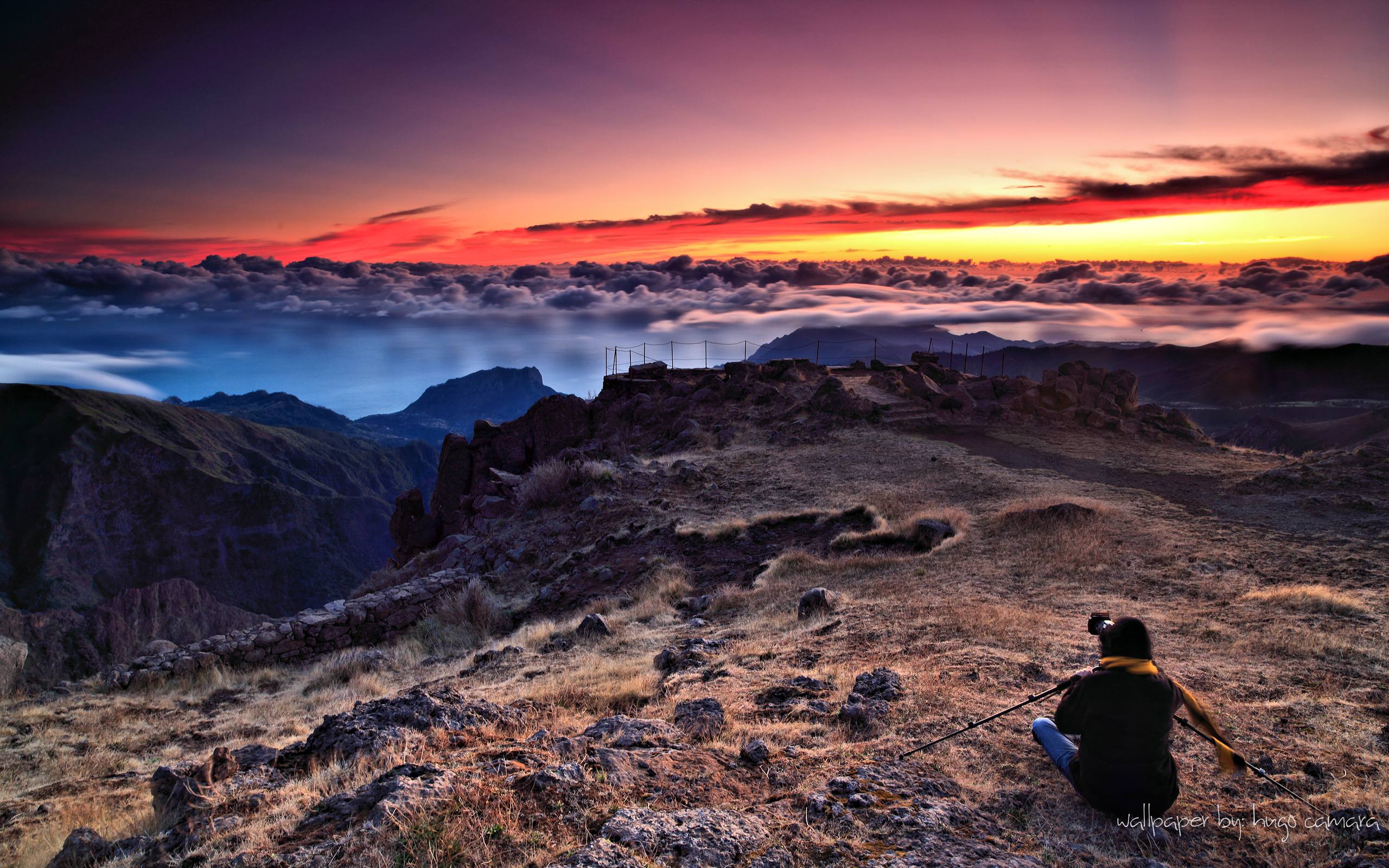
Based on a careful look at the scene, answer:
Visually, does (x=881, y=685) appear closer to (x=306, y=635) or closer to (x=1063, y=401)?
(x=306, y=635)

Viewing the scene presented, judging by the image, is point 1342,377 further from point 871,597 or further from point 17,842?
point 17,842

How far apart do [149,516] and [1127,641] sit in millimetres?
134717

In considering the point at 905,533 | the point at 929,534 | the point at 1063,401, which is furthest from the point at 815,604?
the point at 1063,401

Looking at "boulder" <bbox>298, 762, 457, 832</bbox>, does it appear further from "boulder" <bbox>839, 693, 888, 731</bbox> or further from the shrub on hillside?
the shrub on hillside

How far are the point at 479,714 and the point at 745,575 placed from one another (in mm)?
7222

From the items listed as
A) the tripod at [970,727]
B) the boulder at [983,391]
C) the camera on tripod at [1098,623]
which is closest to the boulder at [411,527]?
the boulder at [983,391]

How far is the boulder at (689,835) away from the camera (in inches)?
136

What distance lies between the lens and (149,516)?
105812mm

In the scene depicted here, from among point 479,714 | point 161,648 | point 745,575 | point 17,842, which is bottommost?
point 161,648

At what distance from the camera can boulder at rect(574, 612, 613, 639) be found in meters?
10.2

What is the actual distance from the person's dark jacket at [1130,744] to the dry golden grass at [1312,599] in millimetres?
5797

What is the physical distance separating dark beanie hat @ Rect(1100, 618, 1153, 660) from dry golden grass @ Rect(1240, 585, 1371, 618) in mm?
5866

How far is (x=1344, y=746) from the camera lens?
4.84 meters

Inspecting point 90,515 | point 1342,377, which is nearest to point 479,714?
point 90,515
